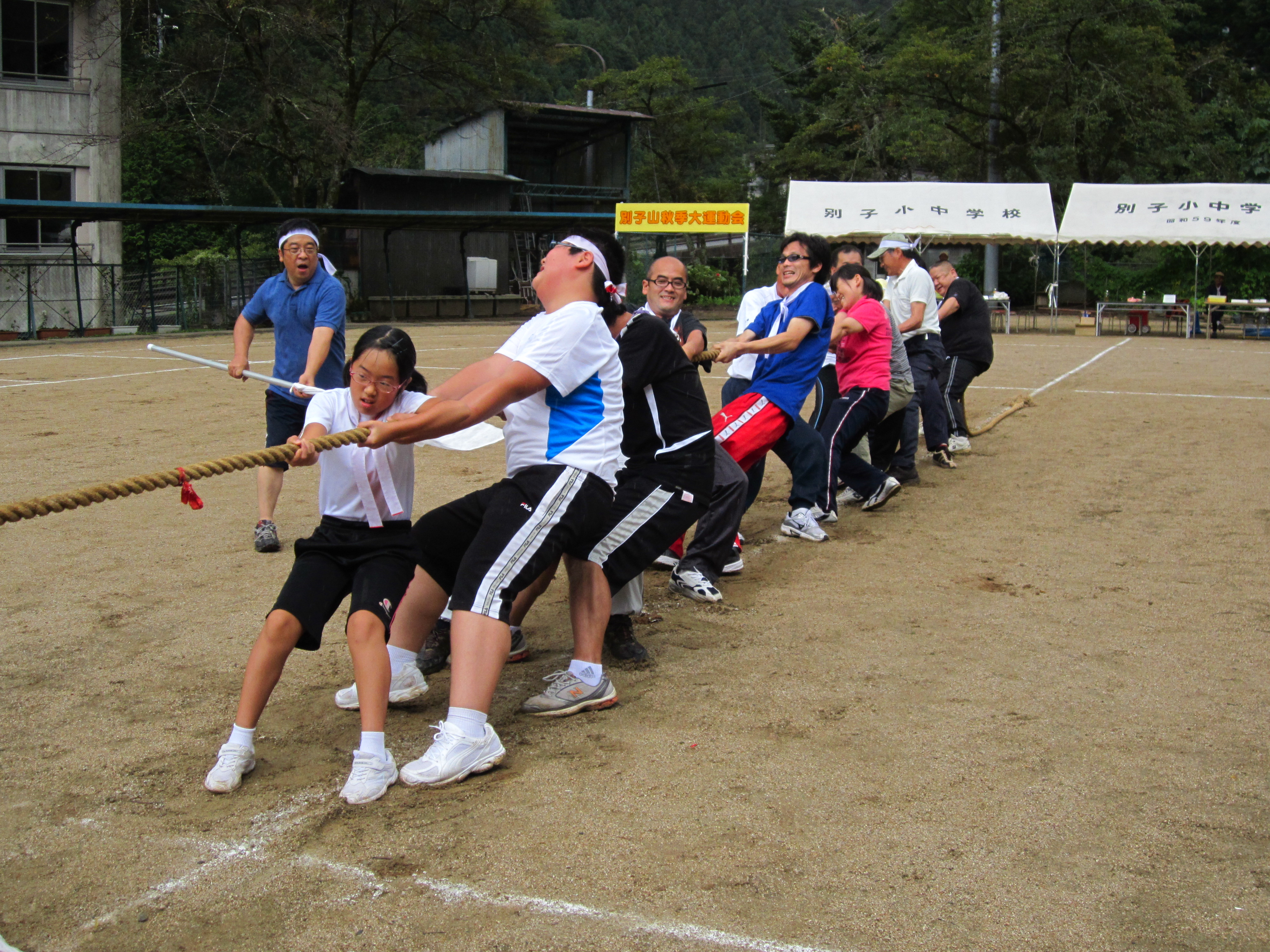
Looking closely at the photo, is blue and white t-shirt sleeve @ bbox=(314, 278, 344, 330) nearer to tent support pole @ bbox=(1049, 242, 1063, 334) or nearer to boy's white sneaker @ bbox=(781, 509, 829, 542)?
boy's white sneaker @ bbox=(781, 509, 829, 542)

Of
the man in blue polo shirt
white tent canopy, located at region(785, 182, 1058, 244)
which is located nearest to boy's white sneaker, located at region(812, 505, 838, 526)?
the man in blue polo shirt

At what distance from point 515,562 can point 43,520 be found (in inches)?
203

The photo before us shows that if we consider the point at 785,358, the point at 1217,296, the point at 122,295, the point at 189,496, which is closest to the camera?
the point at 189,496

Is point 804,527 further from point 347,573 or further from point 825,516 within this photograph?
point 347,573

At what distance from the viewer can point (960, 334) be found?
33.6 ft

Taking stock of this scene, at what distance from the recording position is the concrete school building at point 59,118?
29.0 metres

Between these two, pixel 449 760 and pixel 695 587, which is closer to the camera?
pixel 449 760

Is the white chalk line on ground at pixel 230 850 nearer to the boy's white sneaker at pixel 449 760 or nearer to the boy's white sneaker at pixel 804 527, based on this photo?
the boy's white sneaker at pixel 449 760

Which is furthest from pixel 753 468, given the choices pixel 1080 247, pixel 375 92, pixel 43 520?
pixel 375 92

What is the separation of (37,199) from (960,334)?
2805cm

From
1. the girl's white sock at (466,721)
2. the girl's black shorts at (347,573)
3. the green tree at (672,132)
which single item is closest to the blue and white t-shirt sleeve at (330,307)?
the girl's black shorts at (347,573)

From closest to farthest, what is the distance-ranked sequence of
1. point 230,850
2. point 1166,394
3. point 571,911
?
point 571,911
point 230,850
point 1166,394

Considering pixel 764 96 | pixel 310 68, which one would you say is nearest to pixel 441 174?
pixel 310 68

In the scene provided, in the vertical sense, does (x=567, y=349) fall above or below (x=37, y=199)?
below
